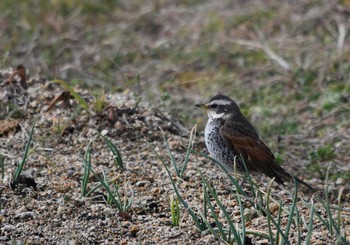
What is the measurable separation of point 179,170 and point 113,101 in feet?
5.46

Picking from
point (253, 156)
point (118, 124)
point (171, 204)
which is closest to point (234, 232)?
point (171, 204)

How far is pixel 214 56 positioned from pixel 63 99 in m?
3.79

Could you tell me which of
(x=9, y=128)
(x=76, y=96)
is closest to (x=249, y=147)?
(x=76, y=96)

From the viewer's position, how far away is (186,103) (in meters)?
9.41

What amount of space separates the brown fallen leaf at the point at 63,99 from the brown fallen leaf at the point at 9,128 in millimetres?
337

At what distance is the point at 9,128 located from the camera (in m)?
6.97

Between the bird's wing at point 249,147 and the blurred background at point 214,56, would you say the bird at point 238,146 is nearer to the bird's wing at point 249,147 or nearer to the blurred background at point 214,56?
the bird's wing at point 249,147

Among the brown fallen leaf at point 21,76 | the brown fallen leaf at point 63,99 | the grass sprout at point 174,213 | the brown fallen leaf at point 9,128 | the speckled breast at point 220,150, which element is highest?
the brown fallen leaf at point 21,76

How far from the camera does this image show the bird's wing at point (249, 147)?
21.7 ft

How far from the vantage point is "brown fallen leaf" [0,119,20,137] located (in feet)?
22.8

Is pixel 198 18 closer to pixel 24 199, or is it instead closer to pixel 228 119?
pixel 228 119

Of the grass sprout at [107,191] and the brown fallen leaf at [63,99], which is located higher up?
the brown fallen leaf at [63,99]

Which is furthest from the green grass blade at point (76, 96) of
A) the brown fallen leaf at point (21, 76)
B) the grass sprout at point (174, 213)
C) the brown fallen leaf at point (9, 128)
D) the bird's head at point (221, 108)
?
the grass sprout at point (174, 213)

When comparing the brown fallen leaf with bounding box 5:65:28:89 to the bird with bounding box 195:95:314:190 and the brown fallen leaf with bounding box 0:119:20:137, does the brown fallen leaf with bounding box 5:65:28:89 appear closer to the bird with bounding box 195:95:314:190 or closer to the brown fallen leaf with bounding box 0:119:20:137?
the brown fallen leaf with bounding box 0:119:20:137
